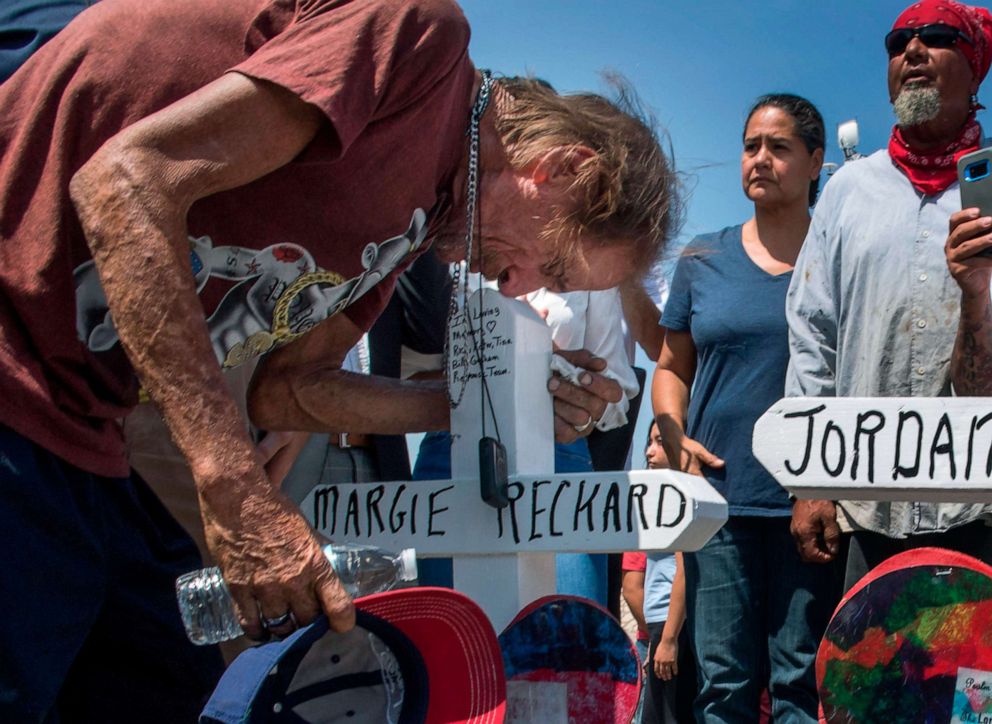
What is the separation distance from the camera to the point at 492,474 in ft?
6.94

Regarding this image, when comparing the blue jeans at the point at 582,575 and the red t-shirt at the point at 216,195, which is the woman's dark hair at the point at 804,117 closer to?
the blue jeans at the point at 582,575

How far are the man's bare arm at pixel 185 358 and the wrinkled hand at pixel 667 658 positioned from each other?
249cm

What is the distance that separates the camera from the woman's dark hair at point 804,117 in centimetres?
356

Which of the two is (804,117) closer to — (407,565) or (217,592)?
(407,565)

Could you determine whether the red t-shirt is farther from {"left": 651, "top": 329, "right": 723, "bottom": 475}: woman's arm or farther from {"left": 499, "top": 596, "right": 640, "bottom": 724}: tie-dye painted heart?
{"left": 651, "top": 329, "right": 723, "bottom": 475}: woman's arm

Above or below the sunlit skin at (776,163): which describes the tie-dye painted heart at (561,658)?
Answer: below

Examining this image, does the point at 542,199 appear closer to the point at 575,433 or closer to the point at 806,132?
the point at 575,433

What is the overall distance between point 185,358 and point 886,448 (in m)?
1.08

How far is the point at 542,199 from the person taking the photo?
6.80ft

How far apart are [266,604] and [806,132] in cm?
259

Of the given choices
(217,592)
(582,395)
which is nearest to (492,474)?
(582,395)

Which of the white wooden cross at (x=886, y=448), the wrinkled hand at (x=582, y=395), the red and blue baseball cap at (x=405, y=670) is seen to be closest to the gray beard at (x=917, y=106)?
the wrinkled hand at (x=582, y=395)

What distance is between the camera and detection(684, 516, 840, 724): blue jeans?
2824 mm

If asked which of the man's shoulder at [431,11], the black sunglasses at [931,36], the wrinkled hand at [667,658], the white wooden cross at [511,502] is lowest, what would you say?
the wrinkled hand at [667,658]
